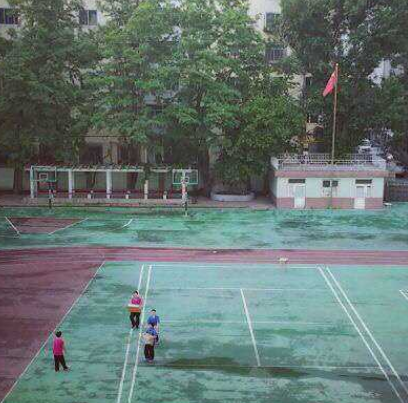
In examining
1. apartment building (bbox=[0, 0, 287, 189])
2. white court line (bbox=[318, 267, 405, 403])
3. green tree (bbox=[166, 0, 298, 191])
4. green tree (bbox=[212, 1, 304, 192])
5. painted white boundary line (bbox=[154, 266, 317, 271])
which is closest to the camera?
white court line (bbox=[318, 267, 405, 403])

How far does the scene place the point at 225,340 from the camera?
21.8 metres

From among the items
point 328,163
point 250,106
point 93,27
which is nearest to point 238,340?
point 250,106

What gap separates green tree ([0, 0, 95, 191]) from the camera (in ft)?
151

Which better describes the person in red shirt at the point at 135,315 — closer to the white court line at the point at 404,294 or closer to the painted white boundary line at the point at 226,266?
the painted white boundary line at the point at 226,266

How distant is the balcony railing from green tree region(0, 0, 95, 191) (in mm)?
16336

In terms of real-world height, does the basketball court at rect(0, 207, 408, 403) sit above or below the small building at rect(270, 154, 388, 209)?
below

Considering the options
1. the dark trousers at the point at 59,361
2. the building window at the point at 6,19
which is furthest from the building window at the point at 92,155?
the dark trousers at the point at 59,361

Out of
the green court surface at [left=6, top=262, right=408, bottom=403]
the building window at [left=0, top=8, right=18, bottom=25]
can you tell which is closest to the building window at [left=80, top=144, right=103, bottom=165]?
the building window at [left=0, top=8, right=18, bottom=25]

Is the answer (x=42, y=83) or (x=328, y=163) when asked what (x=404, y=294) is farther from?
(x=42, y=83)

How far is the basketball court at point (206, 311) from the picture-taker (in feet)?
60.4

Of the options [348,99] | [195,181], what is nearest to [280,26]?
[348,99]

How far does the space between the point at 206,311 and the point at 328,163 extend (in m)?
27.4

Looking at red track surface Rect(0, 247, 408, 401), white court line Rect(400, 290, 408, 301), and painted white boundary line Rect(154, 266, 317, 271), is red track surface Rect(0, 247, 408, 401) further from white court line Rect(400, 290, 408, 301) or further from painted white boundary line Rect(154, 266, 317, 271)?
white court line Rect(400, 290, 408, 301)

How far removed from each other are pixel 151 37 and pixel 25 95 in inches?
423
